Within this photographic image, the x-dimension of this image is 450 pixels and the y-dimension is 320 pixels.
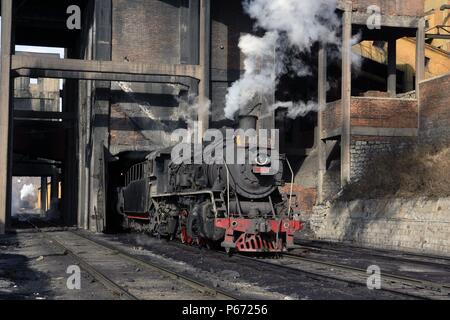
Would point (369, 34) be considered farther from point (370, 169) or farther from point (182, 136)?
point (182, 136)

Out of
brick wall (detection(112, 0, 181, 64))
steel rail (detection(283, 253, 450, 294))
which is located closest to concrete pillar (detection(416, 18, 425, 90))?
brick wall (detection(112, 0, 181, 64))

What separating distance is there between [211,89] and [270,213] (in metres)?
14.7

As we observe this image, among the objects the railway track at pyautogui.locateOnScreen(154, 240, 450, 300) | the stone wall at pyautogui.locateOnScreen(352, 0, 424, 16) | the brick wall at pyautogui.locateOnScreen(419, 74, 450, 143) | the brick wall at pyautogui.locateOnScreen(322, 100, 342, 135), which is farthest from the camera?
the stone wall at pyautogui.locateOnScreen(352, 0, 424, 16)

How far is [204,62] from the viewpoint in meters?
25.1

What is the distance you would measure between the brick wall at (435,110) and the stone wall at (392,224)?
13.7ft

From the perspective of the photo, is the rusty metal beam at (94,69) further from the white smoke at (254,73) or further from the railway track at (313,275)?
the railway track at (313,275)

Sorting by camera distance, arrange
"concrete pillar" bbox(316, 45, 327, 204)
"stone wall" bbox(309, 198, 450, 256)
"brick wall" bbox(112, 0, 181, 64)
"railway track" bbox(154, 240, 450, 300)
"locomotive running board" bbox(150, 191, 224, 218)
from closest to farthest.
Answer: "railway track" bbox(154, 240, 450, 300), "locomotive running board" bbox(150, 191, 224, 218), "stone wall" bbox(309, 198, 450, 256), "concrete pillar" bbox(316, 45, 327, 204), "brick wall" bbox(112, 0, 181, 64)

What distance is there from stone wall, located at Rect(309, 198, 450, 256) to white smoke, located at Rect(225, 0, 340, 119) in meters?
5.79

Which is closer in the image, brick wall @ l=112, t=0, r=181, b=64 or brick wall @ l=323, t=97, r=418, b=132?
brick wall @ l=323, t=97, r=418, b=132

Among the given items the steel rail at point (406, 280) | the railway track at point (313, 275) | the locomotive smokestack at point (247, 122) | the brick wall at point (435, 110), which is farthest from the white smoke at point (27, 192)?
the steel rail at point (406, 280)

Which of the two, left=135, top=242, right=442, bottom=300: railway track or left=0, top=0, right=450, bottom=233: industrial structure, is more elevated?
left=0, top=0, right=450, bottom=233: industrial structure

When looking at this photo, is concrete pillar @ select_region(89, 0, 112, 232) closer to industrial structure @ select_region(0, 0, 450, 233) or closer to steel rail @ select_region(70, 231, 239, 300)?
industrial structure @ select_region(0, 0, 450, 233)

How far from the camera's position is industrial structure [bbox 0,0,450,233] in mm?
24047

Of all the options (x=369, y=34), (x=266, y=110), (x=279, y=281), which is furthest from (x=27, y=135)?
(x=279, y=281)
